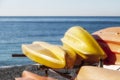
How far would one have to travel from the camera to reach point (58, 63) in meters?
4.36

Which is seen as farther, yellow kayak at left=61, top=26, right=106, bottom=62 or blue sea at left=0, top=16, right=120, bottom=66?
blue sea at left=0, top=16, right=120, bottom=66

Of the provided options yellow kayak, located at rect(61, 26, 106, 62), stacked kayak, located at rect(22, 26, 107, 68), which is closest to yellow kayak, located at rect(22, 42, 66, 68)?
stacked kayak, located at rect(22, 26, 107, 68)

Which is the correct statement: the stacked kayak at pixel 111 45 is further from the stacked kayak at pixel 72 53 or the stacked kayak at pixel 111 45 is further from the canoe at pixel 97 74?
the canoe at pixel 97 74

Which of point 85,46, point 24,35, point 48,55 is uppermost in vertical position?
point 85,46

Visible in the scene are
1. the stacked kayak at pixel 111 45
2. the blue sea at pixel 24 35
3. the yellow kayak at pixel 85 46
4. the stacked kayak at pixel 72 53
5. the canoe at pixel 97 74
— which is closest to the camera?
the canoe at pixel 97 74

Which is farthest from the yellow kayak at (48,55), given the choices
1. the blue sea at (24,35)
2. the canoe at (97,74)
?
the blue sea at (24,35)

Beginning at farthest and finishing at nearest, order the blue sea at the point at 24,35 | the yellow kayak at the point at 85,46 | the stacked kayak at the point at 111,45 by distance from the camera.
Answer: the blue sea at the point at 24,35
the stacked kayak at the point at 111,45
the yellow kayak at the point at 85,46

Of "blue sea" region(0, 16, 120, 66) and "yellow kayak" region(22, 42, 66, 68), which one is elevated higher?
"yellow kayak" region(22, 42, 66, 68)

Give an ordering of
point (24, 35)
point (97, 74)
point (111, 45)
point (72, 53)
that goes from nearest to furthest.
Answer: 1. point (97, 74)
2. point (72, 53)
3. point (111, 45)
4. point (24, 35)

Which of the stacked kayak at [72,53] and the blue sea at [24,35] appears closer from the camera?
the stacked kayak at [72,53]

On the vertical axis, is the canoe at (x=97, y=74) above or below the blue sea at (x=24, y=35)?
above

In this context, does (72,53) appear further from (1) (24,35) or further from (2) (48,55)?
(1) (24,35)

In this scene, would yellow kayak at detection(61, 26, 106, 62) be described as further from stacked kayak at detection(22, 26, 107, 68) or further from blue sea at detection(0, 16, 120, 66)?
blue sea at detection(0, 16, 120, 66)

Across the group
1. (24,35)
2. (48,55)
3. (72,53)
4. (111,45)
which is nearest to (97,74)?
(72,53)
